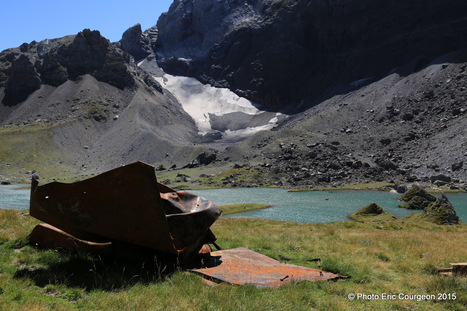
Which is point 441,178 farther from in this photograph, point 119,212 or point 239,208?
point 119,212

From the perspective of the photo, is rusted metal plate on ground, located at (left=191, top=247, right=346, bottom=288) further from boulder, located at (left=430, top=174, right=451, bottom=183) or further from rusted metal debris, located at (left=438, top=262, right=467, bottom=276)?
boulder, located at (left=430, top=174, right=451, bottom=183)

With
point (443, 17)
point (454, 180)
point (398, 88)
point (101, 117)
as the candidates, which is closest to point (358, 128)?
point (398, 88)

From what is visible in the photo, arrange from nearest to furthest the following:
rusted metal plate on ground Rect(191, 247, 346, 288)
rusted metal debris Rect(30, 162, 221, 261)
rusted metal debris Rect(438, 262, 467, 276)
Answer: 1. rusted metal debris Rect(30, 162, 221, 261)
2. rusted metal plate on ground Rect(191, 247, 346, 288)
3. rusted metal debris Rect(438, 262, 467, 276)

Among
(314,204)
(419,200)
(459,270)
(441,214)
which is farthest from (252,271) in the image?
(314,204)

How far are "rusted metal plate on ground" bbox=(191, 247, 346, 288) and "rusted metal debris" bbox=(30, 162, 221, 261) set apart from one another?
→ 3.42ft

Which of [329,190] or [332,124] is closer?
[329,190]

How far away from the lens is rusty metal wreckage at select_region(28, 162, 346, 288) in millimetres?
8266

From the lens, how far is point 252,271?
9.46 meters

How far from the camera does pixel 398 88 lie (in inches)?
6486

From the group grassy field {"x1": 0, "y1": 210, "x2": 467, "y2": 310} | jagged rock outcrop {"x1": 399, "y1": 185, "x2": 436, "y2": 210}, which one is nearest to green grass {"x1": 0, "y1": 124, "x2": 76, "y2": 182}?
jagged rock outcrop {"x1": 399, "y1": 185, "x2": 436, "y2": 210}

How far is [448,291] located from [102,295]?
7.93m

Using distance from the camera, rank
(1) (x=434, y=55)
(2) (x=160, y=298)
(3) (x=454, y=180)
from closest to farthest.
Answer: (2) (x=160, y=298) → (3) (x=454, y=180) → (1) (x=434, y=55)

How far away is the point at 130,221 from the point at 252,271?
141 inches

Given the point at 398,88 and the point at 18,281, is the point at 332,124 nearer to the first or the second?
the point at 398,88
